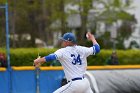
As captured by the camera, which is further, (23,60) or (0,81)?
(23,60)

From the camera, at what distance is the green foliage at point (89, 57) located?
805 inches

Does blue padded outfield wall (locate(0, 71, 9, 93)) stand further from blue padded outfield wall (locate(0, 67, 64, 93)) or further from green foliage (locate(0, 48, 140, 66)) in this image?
green foliage (locate(0, 48, 140, 66))

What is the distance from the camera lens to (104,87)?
1292cm

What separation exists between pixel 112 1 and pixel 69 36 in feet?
80.7

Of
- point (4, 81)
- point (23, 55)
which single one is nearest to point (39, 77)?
point (4, 81)

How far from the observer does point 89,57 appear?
2273cm

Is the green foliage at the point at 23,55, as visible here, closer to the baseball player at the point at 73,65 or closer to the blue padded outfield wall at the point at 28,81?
the blue padded outfield wall at the point at 28,81

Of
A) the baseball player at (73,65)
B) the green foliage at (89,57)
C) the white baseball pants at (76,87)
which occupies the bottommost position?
the green foliage at (89,57)

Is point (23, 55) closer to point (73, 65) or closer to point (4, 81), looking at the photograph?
point (4, 81)

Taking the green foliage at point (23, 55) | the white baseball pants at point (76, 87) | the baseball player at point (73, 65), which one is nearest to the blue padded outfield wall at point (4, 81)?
the baseball player at point (73, 65)

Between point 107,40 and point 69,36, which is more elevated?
point 69,36

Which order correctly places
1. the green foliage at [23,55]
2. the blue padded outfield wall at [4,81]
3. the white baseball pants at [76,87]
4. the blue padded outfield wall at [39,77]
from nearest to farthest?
the white baseball pants at [76,87]
the blue padded outfield wall at [39,77]
the blue padded outfield wall at [4,81]
the green foliage at [23,55]

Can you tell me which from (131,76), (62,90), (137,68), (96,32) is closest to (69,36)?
(62,90)

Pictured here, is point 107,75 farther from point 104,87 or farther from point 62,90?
point 62,90
